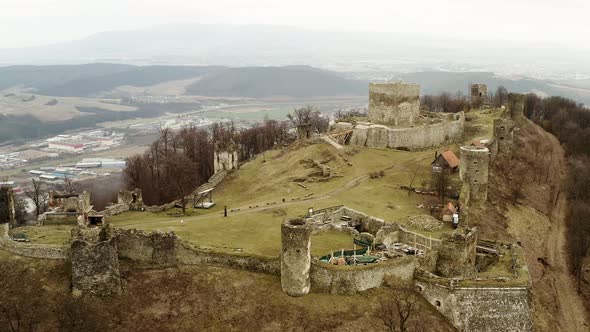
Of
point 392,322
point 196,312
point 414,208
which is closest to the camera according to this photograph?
point 392,322

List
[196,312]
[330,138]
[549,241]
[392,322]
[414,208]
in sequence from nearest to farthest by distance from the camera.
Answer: [392,322] < [196,312] < [414,208] < [549,241] < [330,138]

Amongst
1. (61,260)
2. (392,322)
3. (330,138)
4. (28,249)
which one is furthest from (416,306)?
(330,138)

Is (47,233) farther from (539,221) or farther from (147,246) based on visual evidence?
(539,221)

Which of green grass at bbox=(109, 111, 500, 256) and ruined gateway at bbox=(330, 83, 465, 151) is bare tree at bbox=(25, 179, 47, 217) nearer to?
green grass at bbox=(109, 111, 500, 256)

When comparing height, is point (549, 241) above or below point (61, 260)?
below

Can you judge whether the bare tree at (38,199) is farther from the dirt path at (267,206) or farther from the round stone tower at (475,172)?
the round stone tower at (475,172)

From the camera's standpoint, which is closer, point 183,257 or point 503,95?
point 183,257

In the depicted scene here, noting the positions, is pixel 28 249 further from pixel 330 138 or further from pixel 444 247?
pixel 330 138

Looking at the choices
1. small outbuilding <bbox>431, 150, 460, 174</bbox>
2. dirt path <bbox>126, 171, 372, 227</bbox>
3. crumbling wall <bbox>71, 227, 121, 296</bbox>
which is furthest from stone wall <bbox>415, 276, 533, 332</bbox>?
small outbuilding <bbox>431, 150, 460, 174</bbox>

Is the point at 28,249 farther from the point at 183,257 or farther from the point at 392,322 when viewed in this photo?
the point at 392,322
